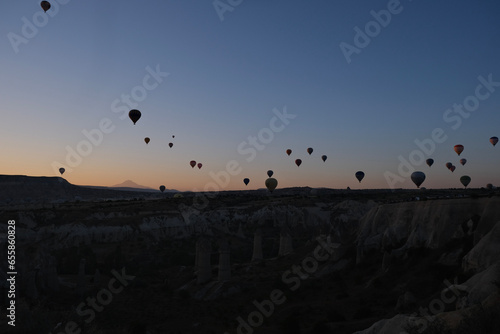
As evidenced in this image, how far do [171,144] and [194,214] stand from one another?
2189 centimetres

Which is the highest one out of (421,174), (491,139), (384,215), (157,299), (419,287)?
(491,139)

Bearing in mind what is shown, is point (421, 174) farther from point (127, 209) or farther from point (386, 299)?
point (127, 209)

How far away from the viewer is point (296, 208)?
4245 inches

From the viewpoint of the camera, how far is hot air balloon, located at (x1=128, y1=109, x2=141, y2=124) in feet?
184

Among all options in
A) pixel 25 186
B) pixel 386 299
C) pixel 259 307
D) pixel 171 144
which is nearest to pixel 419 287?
pixel 386 299

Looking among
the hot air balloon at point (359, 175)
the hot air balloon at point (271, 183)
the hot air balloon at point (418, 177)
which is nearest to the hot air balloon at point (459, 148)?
the hot air balloon at point (418, 177)

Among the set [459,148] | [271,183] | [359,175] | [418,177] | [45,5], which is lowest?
[418,177]

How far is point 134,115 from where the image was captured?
184ft

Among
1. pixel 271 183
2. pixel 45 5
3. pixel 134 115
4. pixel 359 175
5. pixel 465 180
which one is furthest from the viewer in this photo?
pixel 271 183

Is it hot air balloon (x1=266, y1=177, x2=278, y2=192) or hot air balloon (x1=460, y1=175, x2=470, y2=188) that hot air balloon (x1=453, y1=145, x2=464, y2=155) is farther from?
hot air balloon (x1=266, y1=177, x2=278, y2=192)

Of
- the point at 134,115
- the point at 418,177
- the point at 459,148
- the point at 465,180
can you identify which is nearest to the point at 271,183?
the point at 418,177

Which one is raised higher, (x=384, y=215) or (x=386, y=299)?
(x=384, y=215)

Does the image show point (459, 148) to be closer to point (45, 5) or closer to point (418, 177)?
point (418, 177)

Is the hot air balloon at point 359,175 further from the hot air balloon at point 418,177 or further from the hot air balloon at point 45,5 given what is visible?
the hot air balloon at point 45,5
